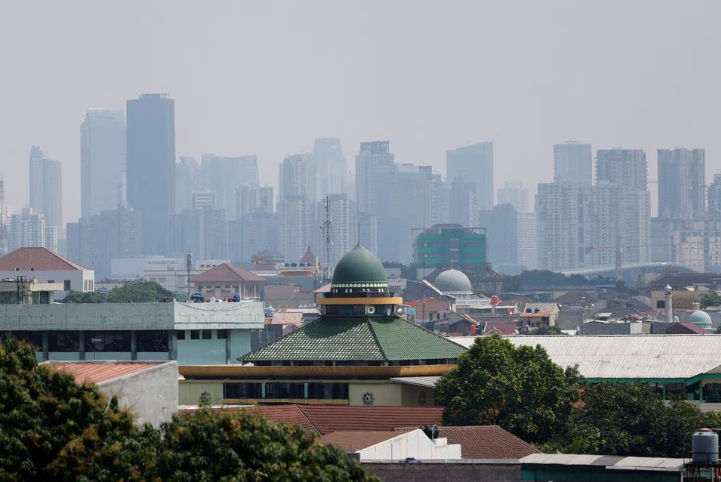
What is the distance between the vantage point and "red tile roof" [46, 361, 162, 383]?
47906mm

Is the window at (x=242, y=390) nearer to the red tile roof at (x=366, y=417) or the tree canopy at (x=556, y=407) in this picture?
the tree canopy at (x=556, y=407)

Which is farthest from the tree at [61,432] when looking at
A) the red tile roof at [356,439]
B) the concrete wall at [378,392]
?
the concrete wall at [378,392]

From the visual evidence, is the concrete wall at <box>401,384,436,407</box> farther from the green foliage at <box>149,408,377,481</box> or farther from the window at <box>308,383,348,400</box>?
the green foliage at <box>149,408,377,481</box>

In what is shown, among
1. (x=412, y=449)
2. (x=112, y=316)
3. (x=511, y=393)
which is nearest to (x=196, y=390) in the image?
(x=112, y=316)

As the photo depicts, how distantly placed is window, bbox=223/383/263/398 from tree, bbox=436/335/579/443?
9949 mm

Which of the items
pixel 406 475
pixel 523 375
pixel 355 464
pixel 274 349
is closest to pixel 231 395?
pixel 274 349

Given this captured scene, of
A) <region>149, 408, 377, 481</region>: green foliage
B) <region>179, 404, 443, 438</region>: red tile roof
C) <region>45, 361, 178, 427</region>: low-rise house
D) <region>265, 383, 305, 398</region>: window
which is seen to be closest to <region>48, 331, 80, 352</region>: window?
<region>265, 383, 305, 398</region>: window

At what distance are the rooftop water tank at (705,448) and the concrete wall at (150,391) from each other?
11.0 meters

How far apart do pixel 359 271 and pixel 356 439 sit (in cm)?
3083

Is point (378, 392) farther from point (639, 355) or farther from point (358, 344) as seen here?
point (639, 355)

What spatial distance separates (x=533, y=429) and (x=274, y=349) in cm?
1693

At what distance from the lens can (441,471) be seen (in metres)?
55.0

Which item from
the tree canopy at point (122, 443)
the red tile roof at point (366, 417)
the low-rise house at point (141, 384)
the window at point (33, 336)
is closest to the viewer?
the tree canopy at point (122, 443)

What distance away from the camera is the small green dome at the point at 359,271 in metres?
93.2
